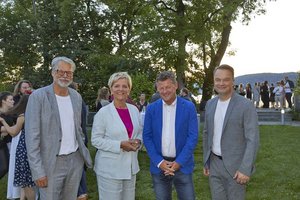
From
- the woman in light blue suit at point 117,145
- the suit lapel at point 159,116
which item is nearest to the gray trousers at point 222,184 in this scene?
the suit lapel at point 159,116

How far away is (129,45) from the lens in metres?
25.8

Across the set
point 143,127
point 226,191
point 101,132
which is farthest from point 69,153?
point 226,191

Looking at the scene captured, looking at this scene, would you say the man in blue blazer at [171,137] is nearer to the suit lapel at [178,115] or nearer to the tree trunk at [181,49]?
the suit lapel at [178,115]

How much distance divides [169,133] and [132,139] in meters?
0.39

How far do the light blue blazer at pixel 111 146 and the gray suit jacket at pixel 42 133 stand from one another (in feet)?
1.30

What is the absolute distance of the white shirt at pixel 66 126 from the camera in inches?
163

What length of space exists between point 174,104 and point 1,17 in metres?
27.5

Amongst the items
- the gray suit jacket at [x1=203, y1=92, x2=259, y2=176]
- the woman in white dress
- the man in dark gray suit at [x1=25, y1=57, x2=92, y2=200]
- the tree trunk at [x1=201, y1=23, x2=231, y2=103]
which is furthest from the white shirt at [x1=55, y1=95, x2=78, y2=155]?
the tree trunk at [x1=201, y1=23, x2=231, y2=103]

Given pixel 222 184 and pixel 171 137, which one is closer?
pixel 222 184

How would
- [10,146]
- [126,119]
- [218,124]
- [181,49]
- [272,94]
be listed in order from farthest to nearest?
[272,94]
[181,49]
[10,146]
[126,119]
[218,124]

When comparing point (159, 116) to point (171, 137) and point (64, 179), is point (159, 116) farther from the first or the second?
point (64, 179)

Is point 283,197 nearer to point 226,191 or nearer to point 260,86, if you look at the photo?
point 226,191

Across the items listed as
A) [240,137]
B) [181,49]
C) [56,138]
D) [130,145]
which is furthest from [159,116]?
[181,49]

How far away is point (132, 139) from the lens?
13.7 ft
